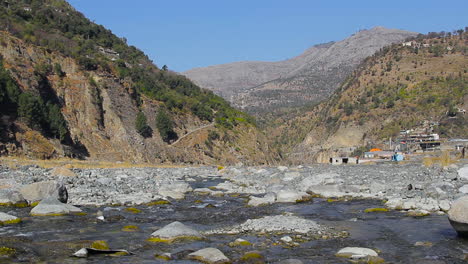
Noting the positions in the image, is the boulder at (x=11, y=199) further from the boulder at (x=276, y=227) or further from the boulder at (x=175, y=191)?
the boulder at (x=276, y=227)

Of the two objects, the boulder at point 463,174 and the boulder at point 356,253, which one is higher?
the boulder at point 356,253

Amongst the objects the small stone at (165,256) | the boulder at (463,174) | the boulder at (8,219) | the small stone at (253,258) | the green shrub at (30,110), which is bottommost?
the boulder at (463,174)

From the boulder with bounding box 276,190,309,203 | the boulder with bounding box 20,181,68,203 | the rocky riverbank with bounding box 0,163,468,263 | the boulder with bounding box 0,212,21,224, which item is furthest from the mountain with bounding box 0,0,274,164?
the boulder with bounding box 276,190,309,203

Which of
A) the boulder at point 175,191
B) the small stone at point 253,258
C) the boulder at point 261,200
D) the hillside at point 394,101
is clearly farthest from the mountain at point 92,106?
the hillside at point 394,101

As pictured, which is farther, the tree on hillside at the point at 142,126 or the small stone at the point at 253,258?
the tree on hillside at the point at 142,126

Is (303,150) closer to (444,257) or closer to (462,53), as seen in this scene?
(462,53)

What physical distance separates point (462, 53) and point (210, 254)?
147m

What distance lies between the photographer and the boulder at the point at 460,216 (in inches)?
491

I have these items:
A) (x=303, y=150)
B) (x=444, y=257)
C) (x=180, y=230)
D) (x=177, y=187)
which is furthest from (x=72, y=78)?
(x=303, y=150)

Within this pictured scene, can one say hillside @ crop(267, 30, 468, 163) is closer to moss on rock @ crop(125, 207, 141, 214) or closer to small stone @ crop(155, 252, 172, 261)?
moss on rock @ crop(125, 207, 141, 214)

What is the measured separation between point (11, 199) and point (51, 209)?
10.6 ft

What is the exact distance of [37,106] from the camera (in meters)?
48.8

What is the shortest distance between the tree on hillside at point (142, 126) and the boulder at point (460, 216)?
179 ft

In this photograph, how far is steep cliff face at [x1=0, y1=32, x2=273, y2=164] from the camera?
157ft
